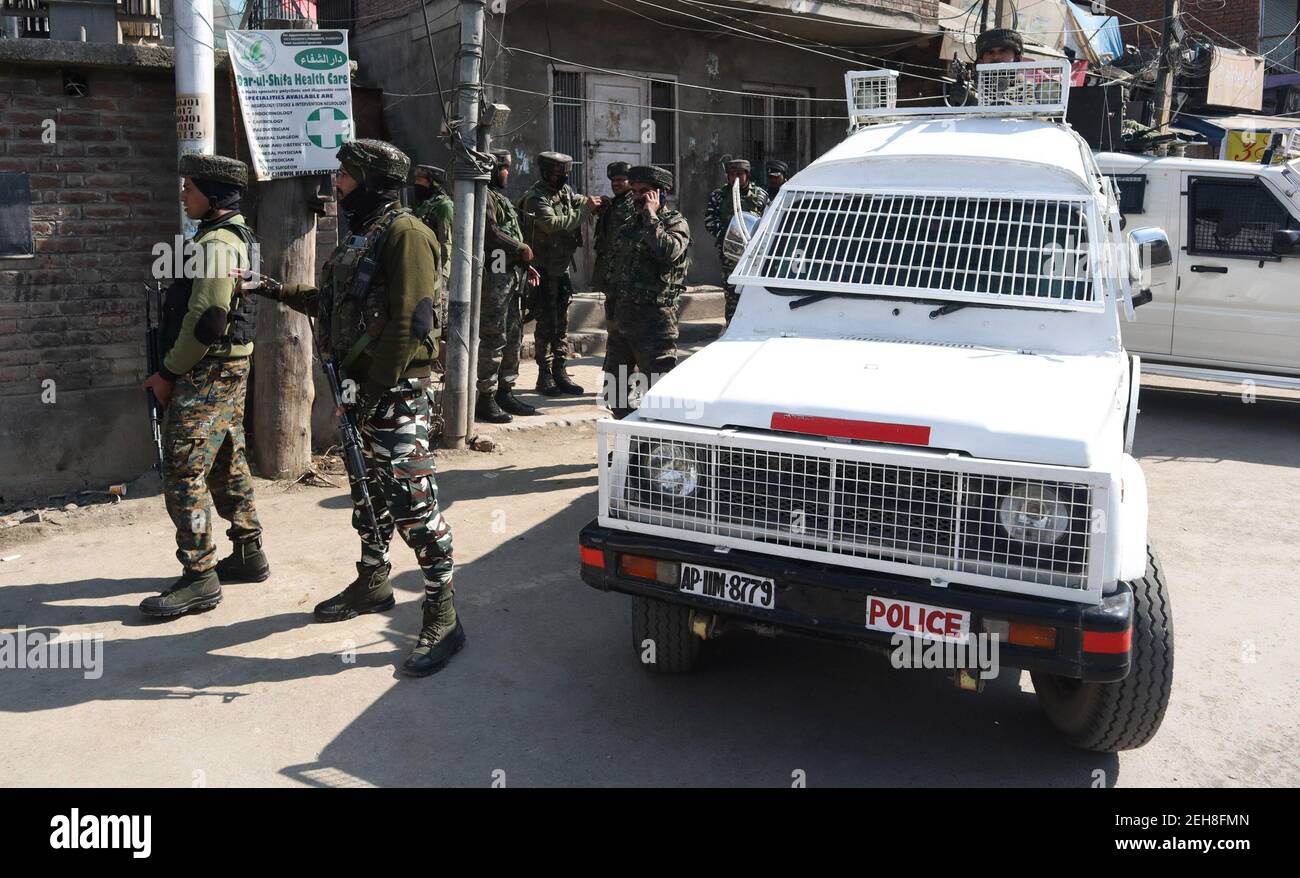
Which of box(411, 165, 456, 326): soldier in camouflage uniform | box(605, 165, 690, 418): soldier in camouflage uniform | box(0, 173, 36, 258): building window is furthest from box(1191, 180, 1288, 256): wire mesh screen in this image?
box(0, 173, 36, 258): building window

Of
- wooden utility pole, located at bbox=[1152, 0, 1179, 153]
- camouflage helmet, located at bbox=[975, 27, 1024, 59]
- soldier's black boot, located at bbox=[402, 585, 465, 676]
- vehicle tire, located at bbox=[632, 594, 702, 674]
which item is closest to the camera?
vehicle tire, located at bbox=[632, 594, 702, 674]

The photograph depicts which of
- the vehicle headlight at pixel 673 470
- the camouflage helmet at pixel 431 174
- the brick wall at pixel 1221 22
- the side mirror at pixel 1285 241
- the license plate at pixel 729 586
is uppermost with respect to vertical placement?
the brick wall at pixel 1221 22

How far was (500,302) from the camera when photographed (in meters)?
8.31

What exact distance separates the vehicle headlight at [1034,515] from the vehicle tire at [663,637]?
130cm

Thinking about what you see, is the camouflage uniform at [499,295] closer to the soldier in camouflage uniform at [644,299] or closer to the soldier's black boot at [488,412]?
the soldier's black boot at [488,412]

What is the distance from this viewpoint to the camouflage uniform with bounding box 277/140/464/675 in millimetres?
4301

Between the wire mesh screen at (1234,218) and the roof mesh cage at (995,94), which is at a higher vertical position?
the roof mesh cage at (995,94)

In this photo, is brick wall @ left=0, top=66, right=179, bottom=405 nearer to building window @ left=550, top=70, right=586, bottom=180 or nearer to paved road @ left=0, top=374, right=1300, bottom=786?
paved road @ left=0, top=374, right=1300, bottom=786

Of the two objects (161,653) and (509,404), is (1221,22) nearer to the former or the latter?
(509,404)

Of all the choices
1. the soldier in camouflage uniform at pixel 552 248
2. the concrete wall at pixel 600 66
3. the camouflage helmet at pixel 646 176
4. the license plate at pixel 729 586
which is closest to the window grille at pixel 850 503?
the license plate at pixel 729 586

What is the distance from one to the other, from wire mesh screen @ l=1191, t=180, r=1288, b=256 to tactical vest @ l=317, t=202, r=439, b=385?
711 centimetres

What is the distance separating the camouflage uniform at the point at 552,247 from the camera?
29.3 feet

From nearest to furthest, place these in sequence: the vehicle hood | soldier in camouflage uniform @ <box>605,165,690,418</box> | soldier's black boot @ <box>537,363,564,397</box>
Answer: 1. the vehicle hood
2. soldier in camouflage uniform @ <box>605,165,690,418</box>
3. soldier's black boot @ <box>537,363,564,397</box>
